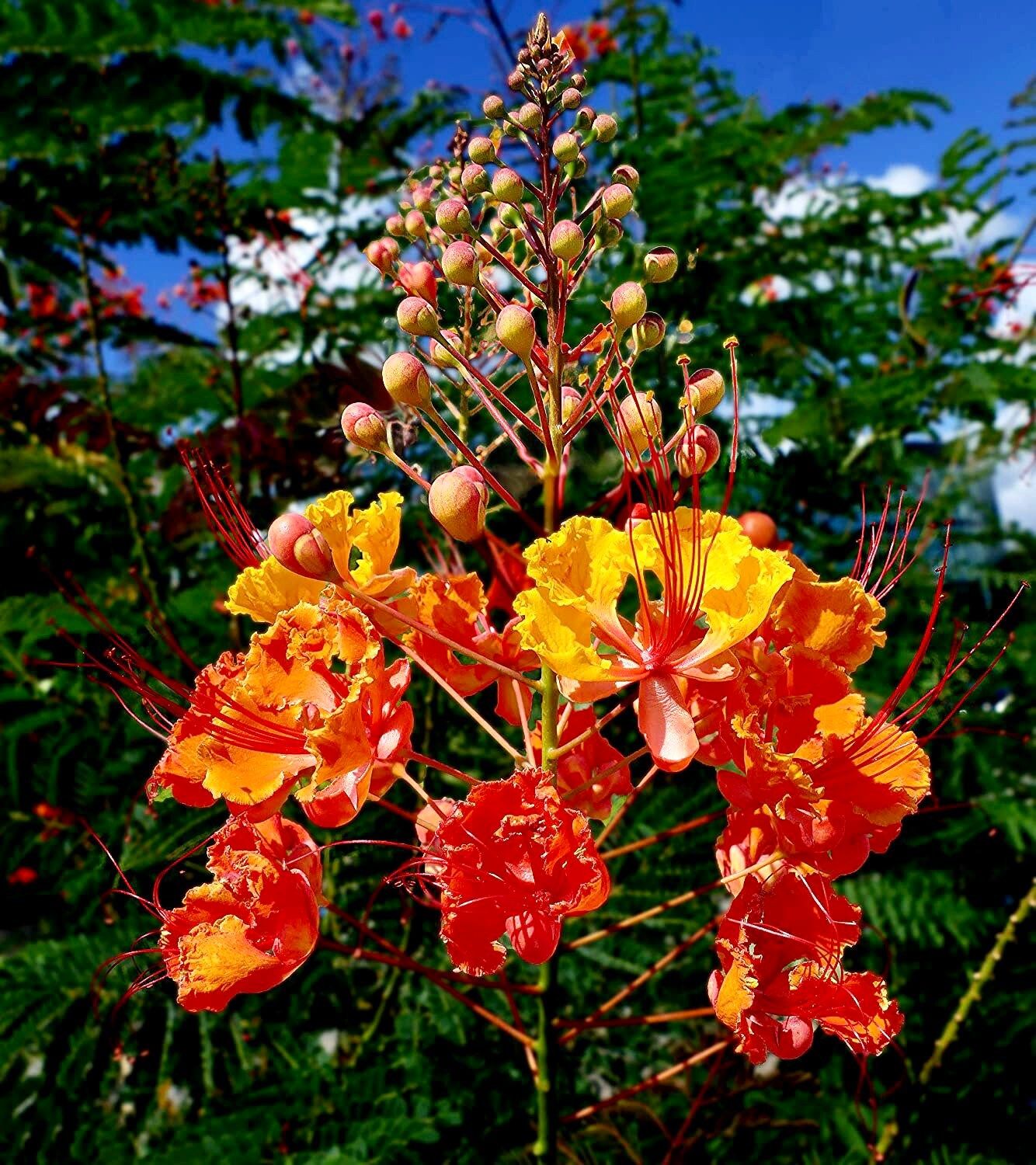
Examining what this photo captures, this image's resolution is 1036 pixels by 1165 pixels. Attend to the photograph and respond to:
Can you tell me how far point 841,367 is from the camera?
115 inches

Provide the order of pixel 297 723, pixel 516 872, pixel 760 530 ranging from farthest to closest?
pixel 760 530 → pixel 297 723 → pixel 516 872

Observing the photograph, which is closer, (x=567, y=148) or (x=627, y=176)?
(x=567, y=148)

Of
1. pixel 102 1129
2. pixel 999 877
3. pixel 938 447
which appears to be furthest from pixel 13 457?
pixel 938 447

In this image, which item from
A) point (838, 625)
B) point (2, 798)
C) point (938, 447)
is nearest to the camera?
point (838, 625)

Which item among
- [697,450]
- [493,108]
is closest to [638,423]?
[697,450]

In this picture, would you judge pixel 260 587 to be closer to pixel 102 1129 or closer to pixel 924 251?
pixel 102 1129

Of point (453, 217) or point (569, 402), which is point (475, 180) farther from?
point (569, 402)

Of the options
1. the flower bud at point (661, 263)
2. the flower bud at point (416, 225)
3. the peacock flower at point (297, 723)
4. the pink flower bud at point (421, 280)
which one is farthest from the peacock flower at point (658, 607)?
Answer: the flower bud at point (416, 225)

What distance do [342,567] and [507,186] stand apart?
0.49 metres

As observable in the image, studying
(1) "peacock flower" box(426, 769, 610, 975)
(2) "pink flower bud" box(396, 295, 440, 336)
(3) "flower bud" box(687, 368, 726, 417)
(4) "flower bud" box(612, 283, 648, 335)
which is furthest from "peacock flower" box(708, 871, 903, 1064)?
(2) "pink flower bud" box(396, 295, 440, 336)

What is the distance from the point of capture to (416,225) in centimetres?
126

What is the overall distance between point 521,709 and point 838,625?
0.41m

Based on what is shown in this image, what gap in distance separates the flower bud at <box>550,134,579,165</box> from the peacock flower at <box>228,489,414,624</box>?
0.45 metres

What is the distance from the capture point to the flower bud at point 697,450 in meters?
1.06
